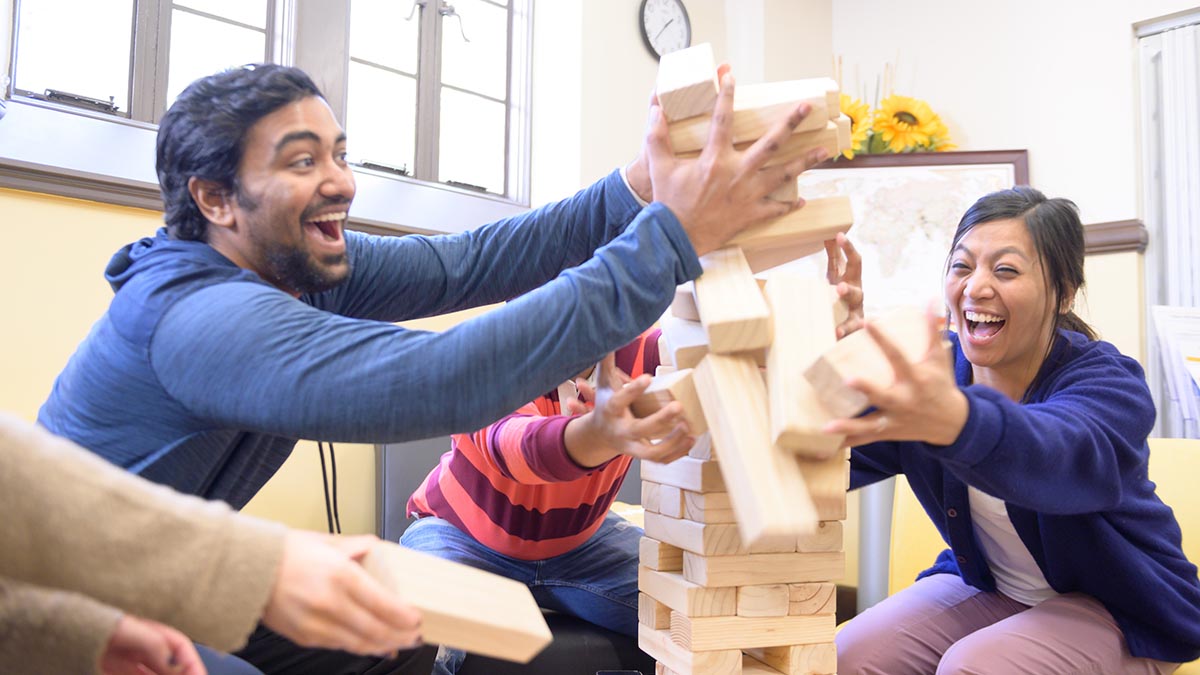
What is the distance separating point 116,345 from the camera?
120 centimetres

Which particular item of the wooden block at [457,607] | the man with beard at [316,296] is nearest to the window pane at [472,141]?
the man with beard at [316,296]

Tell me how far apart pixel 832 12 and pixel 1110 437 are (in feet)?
11.7

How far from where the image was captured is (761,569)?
1.38 meters

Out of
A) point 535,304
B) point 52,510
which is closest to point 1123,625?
point 535,304

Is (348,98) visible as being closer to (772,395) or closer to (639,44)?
(639,44)

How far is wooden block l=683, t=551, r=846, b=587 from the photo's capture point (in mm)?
1363

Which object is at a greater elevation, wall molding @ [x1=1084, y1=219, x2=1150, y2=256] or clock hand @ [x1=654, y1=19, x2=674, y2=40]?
clock hand @ [x1=654, y1=19, x2=674, y2=40]

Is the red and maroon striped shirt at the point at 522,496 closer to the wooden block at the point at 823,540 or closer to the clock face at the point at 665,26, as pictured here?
A: the wooden block at the point at 823,540

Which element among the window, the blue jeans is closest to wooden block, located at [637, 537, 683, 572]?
the blue jeans

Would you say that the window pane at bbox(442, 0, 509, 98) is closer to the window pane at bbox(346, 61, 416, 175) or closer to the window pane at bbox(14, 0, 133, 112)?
the window pane at bbox(346, 61, 416, 175)

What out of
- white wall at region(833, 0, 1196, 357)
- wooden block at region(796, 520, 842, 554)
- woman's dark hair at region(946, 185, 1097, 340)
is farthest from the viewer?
white wall at region(833, 0, 1196, 357)

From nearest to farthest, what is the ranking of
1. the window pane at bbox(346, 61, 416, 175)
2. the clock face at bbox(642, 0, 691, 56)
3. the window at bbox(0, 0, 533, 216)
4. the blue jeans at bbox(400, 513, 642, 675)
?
the blue jeans at bbox(400, 513, 642, 675) < the window at bbox(0, 0, 533, 216) < the window pane at bbox(346, 61, 416, 175) < the clock face at bbox(642, 0, 691, 56)

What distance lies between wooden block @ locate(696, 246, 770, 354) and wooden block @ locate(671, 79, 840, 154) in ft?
0.57

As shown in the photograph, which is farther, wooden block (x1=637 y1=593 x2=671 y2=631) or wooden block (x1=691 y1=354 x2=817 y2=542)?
wooden block (x1=637 y1=593 x2=671 y2=631)
